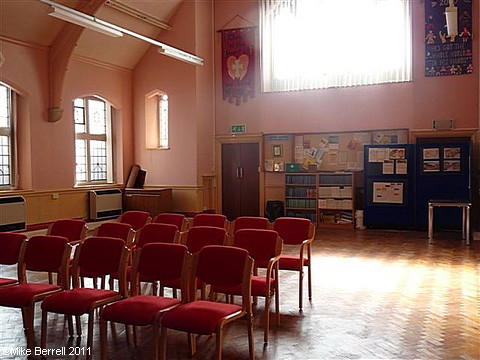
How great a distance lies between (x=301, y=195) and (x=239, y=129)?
7.60 ft

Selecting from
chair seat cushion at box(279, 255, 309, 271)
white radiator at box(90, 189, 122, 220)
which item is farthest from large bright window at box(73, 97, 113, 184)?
chair seat cushion at box(279, 255, 309, 271)

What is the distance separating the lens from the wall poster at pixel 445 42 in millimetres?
10633

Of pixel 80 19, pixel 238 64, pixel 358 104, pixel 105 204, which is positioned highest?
pixel 238 64

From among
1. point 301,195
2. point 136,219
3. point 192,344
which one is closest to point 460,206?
point 301,195

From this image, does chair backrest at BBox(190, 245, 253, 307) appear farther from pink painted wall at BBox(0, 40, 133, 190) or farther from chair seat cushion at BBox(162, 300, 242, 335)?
pink painted wall at BBox(0, 40, 133, 190)

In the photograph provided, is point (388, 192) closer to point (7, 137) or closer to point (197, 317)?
point (7, 137)

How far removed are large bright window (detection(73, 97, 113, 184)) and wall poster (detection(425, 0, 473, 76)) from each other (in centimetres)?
758

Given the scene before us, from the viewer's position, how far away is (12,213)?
962cm

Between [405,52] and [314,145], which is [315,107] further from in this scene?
[405,52]

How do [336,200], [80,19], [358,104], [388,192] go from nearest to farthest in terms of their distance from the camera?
[80,19]
[388,192]
[358,104]
[336,200]

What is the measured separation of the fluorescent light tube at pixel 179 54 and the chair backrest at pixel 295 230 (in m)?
5.52

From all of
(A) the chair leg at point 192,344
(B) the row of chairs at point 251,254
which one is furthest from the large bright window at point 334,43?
(A) the chair leg at point 192,344

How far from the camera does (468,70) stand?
1065cm

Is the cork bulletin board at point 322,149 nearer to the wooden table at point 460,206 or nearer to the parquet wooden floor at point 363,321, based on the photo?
the wooden table at point 460,206
